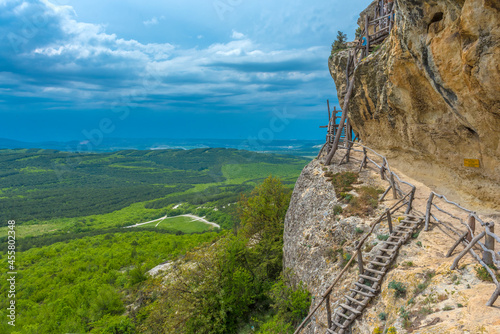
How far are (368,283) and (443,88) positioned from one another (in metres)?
10.2

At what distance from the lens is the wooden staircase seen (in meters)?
10.4

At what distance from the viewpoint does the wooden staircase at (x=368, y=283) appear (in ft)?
34.0

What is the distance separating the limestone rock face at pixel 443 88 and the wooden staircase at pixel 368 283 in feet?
18.9

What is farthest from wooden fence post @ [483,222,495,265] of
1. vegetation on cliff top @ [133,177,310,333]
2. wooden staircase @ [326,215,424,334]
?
vegetation on cliff top @ [133,177,310,333]

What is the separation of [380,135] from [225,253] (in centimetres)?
1691

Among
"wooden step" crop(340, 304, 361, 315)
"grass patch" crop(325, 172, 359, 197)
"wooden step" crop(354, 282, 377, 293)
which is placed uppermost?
"grass patch" crop(325, 172, 359, 197)

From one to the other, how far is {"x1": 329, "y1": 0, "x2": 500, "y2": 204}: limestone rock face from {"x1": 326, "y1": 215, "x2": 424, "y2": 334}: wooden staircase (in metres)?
5.77

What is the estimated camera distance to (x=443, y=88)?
13398mm

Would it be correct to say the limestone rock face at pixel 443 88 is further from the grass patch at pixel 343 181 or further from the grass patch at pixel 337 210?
the grass patch at pixel 337 210

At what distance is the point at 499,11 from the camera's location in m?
9.34

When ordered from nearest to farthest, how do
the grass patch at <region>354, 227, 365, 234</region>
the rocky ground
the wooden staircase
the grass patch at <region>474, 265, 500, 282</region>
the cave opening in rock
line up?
the rocky ground
the grass patch at <region>474, 265, 500, 282</region>
the wooden staircase
the cave opening in rock
the grass patch at <region>354, 227, 365, 234</region>

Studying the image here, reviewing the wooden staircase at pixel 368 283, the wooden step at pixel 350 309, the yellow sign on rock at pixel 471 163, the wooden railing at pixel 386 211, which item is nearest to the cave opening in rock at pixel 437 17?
the yellow sign on rock at pixel 471 163

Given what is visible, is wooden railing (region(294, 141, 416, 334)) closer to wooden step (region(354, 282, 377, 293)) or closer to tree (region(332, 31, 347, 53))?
wooden step (region(354, 282, 377, 293))

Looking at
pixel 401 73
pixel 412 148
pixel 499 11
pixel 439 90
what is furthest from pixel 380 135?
pixel 499 11
